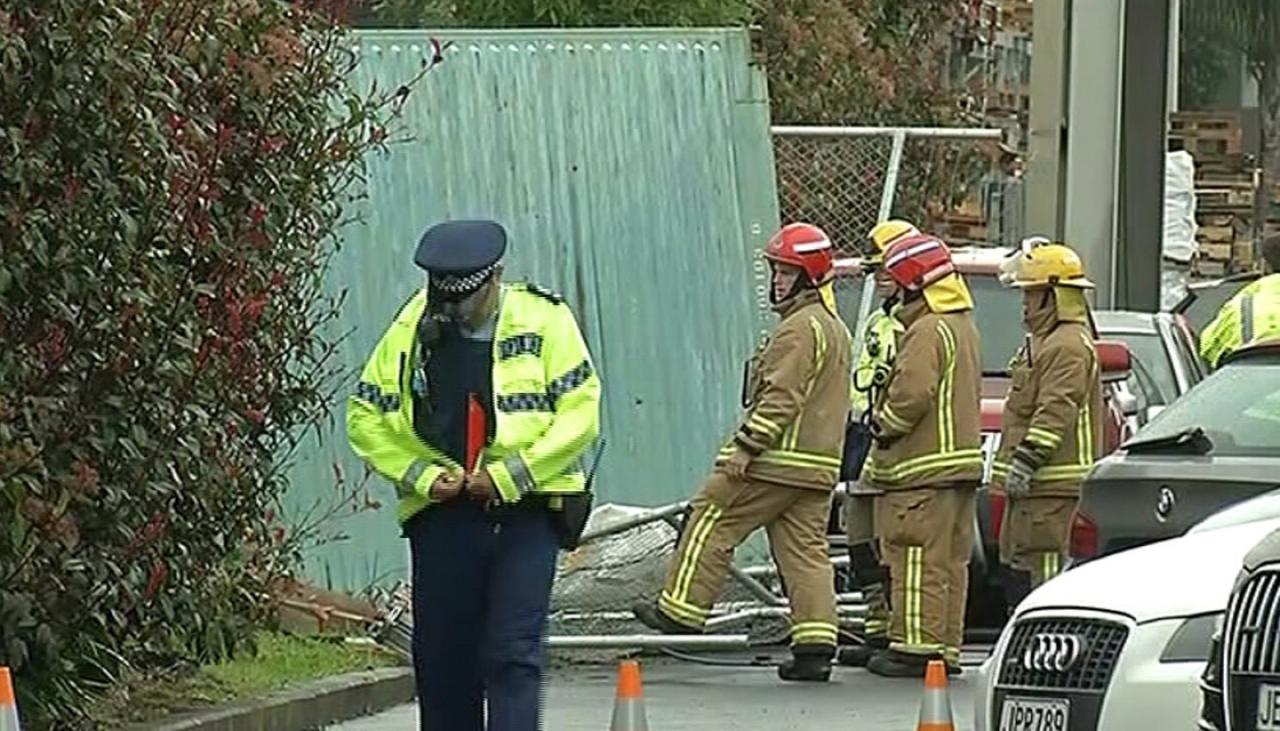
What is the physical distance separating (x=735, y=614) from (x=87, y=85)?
6.13 m

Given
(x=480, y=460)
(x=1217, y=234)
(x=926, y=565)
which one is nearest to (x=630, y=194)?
(x=926, y=565)

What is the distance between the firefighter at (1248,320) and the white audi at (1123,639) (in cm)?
332

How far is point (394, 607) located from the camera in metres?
15.1

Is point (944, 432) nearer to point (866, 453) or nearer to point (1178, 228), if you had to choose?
point (866, 453)

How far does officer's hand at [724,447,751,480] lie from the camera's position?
14164mm

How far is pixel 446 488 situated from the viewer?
30.9 ft

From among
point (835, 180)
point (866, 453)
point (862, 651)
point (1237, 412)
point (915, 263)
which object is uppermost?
point (835, 180)

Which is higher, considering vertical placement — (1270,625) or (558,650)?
(1270,625)

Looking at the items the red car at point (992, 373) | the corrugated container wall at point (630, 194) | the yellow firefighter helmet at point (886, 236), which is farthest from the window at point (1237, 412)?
the corrugated container wall at point (630, 194)

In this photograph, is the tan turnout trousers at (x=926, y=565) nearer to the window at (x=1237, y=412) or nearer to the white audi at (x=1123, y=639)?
the window at (x=1237, y=412)

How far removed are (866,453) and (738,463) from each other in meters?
1.19

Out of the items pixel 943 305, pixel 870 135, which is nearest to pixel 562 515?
pixel 943 305

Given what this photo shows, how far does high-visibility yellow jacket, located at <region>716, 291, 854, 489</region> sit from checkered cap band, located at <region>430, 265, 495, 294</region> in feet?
15.4

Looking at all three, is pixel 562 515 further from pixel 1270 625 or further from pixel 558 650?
pixel 558 650
